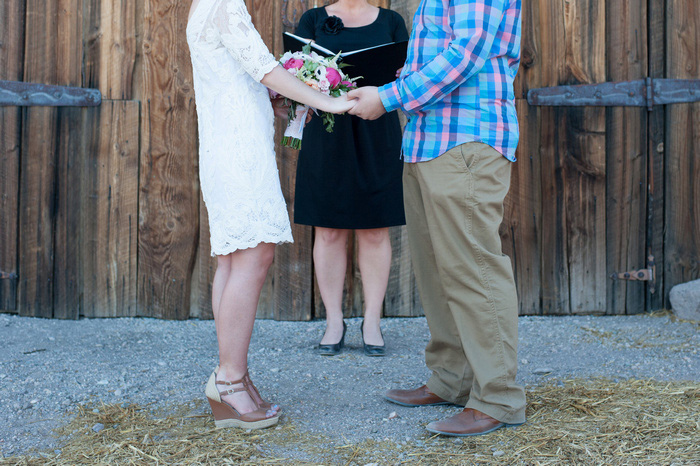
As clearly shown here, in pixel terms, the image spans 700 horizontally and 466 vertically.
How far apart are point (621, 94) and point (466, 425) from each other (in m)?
2.38

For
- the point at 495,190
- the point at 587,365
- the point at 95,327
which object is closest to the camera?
the point at 495,190

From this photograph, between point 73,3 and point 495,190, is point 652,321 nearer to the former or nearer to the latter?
point 495,190

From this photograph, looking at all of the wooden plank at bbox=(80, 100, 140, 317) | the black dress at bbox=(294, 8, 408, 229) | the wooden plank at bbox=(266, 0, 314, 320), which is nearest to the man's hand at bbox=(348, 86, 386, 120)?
the black dress at bbox=(294, 8, 408, 229)

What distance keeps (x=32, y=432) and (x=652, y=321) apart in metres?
3.07

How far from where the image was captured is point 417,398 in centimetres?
263

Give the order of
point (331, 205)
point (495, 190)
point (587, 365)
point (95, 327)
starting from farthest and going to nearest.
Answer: point (95, 327)
point (331, 205)
point (587, 365)
point (495, 190)

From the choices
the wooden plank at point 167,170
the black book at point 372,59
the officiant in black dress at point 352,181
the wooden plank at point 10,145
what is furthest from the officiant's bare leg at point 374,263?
the wooden plank at point 10,145

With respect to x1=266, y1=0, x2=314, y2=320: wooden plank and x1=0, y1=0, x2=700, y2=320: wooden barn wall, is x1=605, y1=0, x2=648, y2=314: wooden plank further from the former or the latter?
x1=266, y1=0, x2=314, y2=320: wooden plank

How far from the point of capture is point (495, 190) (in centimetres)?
231

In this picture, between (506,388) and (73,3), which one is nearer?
(506,388)

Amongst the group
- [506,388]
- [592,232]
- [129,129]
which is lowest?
[506,388]

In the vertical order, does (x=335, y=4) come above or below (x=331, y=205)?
above

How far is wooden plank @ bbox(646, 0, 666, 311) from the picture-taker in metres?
3.91

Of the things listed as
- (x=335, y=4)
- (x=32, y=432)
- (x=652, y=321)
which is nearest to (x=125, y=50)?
(x=335, y=4)
